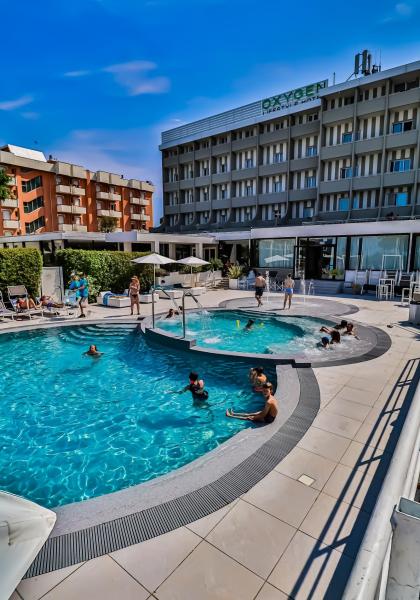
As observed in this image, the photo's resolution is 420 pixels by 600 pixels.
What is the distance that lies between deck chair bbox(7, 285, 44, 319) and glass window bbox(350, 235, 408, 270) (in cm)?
1969

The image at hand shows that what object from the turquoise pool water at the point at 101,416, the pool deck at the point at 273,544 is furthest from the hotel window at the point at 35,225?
the pool deck at the point at 273,544

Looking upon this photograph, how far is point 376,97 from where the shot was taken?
2756 centimetres

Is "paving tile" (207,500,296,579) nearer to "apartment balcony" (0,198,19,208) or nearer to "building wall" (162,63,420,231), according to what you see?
"building wall" (162,63,420,231)

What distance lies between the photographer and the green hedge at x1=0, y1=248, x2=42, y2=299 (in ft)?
46.1

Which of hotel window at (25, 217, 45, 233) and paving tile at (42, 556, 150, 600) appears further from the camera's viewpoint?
hotel window at (25, 217, 45, 233)

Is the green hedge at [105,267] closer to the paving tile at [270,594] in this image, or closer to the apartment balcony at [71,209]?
the paving tile at [270,594]

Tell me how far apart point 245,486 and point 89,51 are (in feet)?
47.4

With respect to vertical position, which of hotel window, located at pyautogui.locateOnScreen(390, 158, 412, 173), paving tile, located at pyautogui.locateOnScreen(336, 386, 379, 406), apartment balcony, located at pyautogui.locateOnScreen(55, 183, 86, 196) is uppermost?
apartment balcony, located at pyautogui.locateOnScreen(55, 183, 86, 196)

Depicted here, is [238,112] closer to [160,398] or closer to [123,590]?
[160,398]

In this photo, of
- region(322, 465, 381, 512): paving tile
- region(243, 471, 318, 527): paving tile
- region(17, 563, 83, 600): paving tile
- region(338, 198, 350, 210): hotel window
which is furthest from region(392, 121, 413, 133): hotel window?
region(17, 563, 83, 600): paving tile

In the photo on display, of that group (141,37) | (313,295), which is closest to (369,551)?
(141,37)

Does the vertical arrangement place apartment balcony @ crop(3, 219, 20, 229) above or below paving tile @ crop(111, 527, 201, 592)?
above

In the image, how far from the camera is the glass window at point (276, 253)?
24.9 meters

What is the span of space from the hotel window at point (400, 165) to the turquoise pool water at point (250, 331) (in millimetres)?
21552
